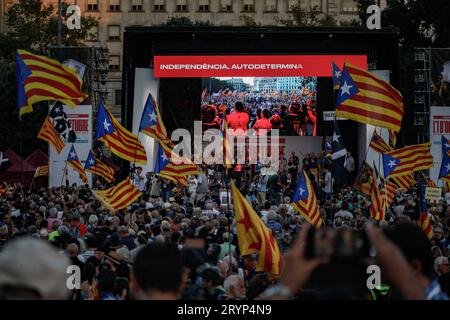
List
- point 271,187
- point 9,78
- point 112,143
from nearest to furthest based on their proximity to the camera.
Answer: point 112,143 → point 271,187 → point 9,78

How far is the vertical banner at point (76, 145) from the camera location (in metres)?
32.5

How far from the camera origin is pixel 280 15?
84000 mm

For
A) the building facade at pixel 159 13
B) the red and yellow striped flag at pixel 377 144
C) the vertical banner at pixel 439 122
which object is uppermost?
the building facade at pixel 159 13

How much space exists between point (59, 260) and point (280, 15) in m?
81.4

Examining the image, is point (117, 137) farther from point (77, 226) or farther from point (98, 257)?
point (98, 257)

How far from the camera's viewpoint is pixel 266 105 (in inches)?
1463

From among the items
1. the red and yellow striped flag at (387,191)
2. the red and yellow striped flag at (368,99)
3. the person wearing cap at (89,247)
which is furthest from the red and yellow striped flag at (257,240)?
the red and yellow striped flag at (387,191)

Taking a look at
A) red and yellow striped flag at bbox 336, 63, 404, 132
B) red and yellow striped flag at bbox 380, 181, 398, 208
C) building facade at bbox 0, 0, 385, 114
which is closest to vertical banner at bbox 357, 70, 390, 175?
red and yellow striped flag at bbox 380, 181, 398, 208

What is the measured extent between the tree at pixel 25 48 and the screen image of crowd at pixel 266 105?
13.6 meters

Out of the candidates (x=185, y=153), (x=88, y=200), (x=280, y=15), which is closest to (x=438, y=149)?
(x=185, y=153)

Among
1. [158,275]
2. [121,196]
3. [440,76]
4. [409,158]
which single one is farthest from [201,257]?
[440,76]

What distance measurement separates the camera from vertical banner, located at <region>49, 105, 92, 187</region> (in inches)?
1281

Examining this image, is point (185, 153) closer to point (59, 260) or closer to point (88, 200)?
point (88, 200)

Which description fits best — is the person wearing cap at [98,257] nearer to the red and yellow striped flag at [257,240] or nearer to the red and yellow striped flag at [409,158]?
the red and yellow striped flag at [257,240]
